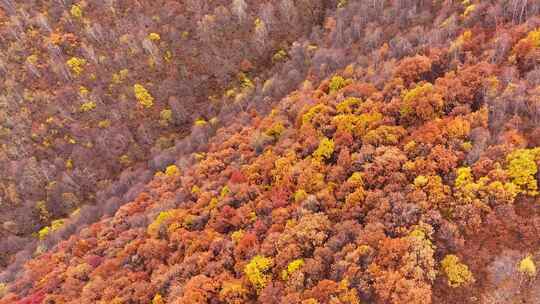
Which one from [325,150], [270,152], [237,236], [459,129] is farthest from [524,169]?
[270,152]

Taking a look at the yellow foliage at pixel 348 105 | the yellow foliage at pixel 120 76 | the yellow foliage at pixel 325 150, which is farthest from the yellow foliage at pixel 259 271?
the yellow foliage at pixel 120 76

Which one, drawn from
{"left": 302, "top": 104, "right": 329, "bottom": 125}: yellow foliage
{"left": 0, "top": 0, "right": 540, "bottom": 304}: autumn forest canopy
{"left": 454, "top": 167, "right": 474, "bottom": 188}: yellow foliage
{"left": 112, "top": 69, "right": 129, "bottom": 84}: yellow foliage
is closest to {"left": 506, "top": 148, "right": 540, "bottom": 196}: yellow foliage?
{"left": 0, "top": 0, "right": 540, "bottom": 304}: autumn forest canopy

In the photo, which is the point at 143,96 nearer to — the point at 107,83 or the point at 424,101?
the point at 107,83

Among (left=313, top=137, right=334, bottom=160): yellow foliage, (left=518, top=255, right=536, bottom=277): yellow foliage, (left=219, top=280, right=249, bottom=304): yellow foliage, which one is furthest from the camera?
(left=313, top=137, right=334, bottom=160): yellow foliage

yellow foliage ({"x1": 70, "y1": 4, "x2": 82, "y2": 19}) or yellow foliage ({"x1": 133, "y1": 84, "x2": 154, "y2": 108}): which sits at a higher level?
yellow foliage ({"x1": 70, "y1": 4, "x2": 82, "y2": 19})

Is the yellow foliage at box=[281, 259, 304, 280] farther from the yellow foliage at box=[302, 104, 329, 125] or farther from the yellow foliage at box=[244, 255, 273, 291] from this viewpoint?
the yellow foliage at box=[302, 104, 329, 125]

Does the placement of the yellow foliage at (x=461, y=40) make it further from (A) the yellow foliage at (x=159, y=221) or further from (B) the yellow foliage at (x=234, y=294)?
(A) the yellow foliage at (x=159, y=221)

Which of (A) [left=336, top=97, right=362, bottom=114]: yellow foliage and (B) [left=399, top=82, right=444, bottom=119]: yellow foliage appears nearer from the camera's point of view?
(B) [left=399, top=82, right=444, bottom=119]: yellow foliage
